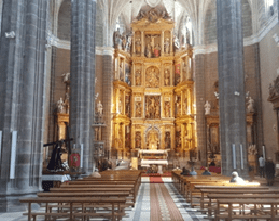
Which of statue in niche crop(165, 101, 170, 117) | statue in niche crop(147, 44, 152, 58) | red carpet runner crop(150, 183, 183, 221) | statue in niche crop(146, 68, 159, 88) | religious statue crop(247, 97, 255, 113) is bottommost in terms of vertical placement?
red carpet runner crop(150, 183, 183, 221)

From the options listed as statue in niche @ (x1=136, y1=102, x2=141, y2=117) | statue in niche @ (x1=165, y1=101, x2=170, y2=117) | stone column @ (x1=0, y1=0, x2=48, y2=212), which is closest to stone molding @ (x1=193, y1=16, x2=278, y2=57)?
statue in niche @ (x1=165, y1=101, x2=170, y2=117)

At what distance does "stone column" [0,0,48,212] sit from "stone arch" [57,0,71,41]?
17.6 m

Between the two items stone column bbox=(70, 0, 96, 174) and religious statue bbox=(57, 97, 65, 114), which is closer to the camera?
stone column bbox=(70, 0, 96, 174)

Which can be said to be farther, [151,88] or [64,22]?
[151,88]

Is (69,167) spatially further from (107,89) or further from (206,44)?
(206,44)

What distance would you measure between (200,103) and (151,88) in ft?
20.6

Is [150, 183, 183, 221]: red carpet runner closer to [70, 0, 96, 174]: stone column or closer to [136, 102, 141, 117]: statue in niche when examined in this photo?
[70, 0, 96, 174]: stone column

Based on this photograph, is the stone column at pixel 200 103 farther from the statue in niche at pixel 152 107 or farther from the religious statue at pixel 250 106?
the statue in niche at pixel 152 107

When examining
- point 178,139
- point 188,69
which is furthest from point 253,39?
point 178,139

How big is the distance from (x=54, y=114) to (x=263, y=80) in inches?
620

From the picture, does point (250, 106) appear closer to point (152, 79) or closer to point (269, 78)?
point (269, 78)

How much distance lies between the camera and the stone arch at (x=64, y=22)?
27281 millimetres

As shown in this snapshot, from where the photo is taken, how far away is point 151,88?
32031 millimetres

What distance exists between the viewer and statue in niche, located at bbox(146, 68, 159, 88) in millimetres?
32281
